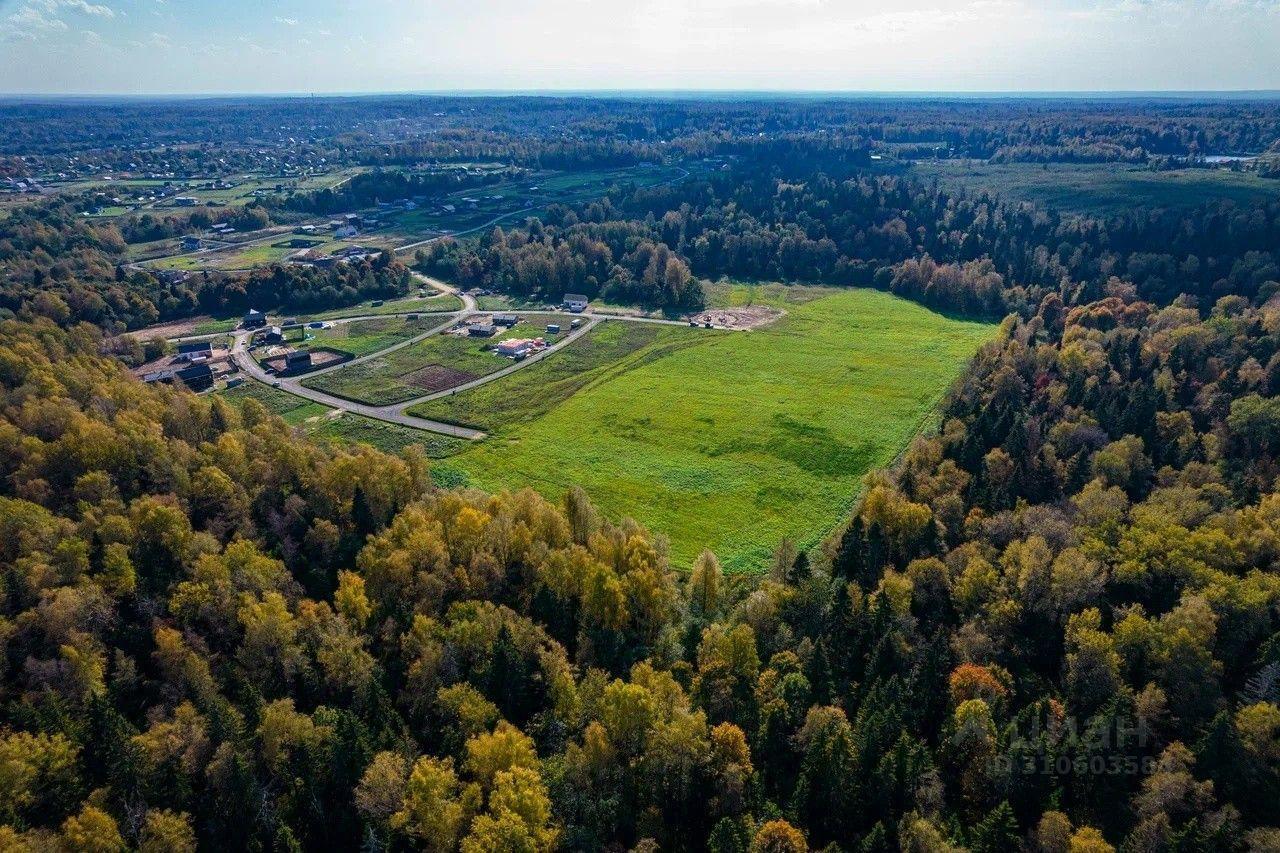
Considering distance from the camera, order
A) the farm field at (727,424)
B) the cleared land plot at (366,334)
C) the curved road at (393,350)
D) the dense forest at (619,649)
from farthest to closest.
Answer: the cleared land plot at (366,334) < the curved road at (393,350) < the farm field at (727,424) < the dense forest at (619,649)

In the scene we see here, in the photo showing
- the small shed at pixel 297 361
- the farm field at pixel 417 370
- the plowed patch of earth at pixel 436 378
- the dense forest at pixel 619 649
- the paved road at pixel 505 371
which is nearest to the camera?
the dense forest at pixel 619 649

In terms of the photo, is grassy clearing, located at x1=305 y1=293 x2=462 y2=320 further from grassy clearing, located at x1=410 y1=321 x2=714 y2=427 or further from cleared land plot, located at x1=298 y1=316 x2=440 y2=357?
grassy clearing, located at x1=410 y1=321 x2=714 y2=427

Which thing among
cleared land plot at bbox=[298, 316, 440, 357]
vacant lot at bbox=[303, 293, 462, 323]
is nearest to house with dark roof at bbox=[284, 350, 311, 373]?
cleared land plot at bbox=[298, 316, 440, 357]

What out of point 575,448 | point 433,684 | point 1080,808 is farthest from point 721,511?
point 1080,808

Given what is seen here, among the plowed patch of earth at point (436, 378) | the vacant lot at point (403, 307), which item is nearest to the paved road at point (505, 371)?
the plowed patch of earth at point (436, 378)

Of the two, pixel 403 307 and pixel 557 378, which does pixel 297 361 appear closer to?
pixel 403 307

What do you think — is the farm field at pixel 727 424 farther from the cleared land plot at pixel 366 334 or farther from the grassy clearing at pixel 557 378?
the cleared land plot at pixel 366 334
